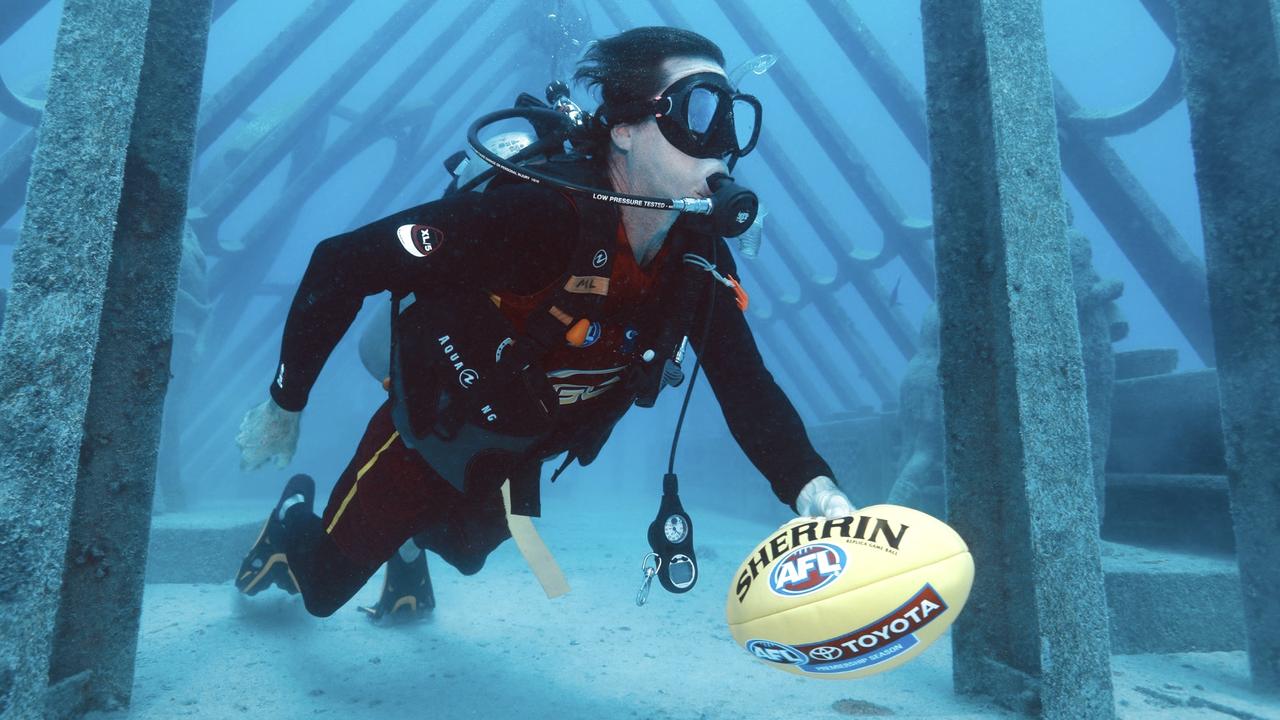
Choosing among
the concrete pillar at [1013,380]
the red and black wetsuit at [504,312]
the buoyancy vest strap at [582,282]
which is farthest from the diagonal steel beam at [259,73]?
the concrete pillar at [1013,380]

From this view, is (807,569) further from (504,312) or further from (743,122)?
(743,122)

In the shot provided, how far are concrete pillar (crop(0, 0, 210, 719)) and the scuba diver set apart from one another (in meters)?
0.43

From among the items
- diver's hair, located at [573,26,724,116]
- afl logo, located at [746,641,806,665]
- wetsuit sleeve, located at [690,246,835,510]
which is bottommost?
afl logo, located at [746,641,806,665]

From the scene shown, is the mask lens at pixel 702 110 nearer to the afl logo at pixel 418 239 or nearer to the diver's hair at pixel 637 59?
the diver's hair at pixel 637 59

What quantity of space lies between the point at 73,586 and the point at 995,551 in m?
3.17

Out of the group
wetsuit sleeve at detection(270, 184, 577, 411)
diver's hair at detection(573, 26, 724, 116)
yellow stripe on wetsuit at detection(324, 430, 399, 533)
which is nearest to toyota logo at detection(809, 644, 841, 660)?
wetsuit sleeve at detection(270, 184, 577, 411)

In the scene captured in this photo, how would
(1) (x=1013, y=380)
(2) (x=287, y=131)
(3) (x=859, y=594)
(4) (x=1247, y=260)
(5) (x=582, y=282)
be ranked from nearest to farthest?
(3) (x=859, y=594), (5) (x=582, y=282), (1) (x=1013, y=380), (4) (x=1247, y=260), (2) (x=287, y=131)

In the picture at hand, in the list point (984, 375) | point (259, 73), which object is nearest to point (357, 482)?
point (984, 375)

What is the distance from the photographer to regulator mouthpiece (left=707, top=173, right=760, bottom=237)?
6.58ft

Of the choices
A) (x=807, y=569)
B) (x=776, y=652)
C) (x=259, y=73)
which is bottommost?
(x=776, y=652)

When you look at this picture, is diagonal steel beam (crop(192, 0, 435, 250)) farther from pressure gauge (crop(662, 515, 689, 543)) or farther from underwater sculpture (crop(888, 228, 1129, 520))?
pressure gauge (crop(662, 515, 689, 543))

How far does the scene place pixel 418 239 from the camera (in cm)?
192

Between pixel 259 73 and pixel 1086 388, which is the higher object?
pixel 259 73

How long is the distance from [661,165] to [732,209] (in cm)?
30
